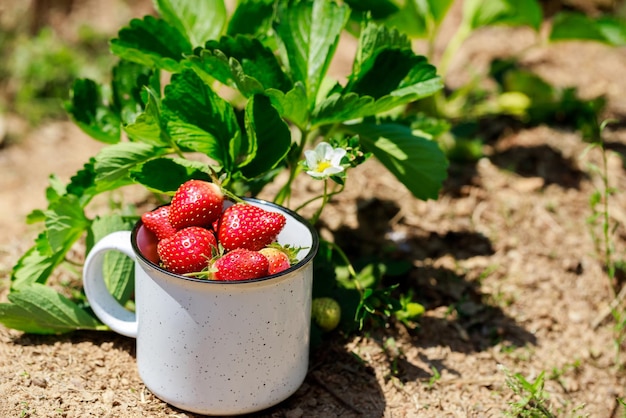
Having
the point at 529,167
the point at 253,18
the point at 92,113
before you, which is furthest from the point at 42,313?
the point at 529,167

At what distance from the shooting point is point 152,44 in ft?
5.47

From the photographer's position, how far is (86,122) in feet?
5.62

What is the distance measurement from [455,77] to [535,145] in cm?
59

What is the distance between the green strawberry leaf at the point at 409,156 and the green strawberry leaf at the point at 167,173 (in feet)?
1.30

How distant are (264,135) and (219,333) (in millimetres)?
409

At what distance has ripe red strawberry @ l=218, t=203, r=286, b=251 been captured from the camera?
135 cm

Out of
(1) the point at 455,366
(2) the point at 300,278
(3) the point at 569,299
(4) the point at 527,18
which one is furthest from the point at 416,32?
(2) the point at 300,278

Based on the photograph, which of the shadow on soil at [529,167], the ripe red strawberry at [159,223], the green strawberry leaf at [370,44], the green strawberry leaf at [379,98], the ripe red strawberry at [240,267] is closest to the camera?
the ripe red strawberry at [240,267]

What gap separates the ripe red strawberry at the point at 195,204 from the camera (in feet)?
4.44

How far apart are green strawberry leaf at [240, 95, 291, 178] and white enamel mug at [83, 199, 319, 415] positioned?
6.0 inches

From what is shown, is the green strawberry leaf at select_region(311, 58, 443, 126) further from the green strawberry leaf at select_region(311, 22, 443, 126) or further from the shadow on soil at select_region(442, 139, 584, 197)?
the shadow on soil at select_region(442, 139, 584, 197)

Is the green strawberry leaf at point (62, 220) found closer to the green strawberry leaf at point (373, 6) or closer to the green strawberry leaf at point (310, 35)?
the green strawberry leaf at point (310, 35)

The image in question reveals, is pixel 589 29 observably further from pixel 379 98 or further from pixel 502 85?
pixel 379 98

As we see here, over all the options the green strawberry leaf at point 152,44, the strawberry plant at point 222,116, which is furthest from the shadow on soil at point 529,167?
the green strawberry leaf at point 152,44
